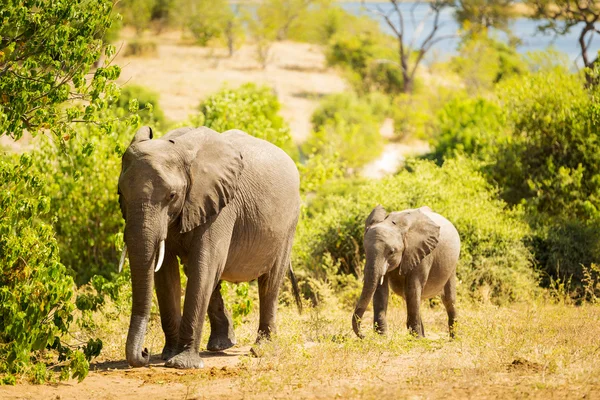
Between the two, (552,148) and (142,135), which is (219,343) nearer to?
(142,135)

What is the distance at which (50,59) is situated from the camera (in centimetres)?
831

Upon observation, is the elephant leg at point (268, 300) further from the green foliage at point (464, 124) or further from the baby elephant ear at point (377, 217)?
the green foliage at point (464, 124)

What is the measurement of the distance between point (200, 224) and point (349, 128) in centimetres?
2703

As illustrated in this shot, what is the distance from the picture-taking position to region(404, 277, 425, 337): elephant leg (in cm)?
1001

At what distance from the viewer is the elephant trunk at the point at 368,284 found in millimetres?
9477

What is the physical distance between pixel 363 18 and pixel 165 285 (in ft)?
174

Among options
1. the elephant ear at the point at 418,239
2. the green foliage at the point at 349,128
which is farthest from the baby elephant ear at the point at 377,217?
the green foliage at the point at 349,128

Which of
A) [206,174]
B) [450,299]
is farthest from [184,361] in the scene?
[450,299]

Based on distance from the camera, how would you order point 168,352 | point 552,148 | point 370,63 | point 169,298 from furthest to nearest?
point 370,63 → point 552,148 → point 168,352 → point 169,298

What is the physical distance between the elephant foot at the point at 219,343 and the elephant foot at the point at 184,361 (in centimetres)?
123

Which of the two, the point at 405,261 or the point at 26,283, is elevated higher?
the point at 26,283

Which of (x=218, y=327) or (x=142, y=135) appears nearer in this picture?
(x=142, y=135)

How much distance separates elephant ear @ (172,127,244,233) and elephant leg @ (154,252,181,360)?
24.8 inches

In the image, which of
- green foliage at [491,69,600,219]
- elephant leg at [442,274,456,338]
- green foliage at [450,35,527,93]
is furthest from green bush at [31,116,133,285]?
green foliage at [450,35,527,93]
